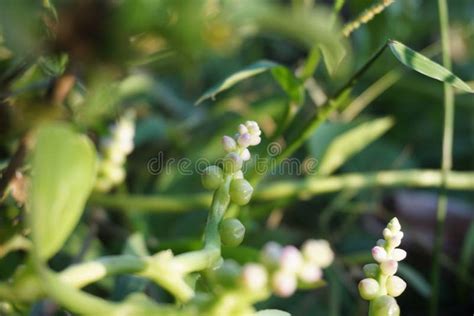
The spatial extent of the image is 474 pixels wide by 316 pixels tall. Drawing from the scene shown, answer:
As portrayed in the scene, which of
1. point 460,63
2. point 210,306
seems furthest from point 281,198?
point 460,63

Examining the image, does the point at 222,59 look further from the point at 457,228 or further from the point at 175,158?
the point at 457,228

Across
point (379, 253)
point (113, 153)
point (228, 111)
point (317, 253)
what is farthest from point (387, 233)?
point (228, 111)

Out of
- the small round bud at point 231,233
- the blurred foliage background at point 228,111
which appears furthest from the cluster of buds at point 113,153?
the small round bud at point 231,233

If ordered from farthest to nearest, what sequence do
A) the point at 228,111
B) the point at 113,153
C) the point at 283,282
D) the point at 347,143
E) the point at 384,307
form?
the point at 228,111 < the point at 347,143 < the point at 113,153 < the point at 384,307 < the point at 283,282

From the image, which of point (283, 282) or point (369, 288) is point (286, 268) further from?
point (369, 288)

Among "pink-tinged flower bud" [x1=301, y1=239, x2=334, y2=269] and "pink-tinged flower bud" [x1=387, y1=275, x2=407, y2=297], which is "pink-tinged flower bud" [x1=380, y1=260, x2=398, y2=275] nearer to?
"pink-tinged flower bud" [x1=387, y1=275, x2=407, y2=297]

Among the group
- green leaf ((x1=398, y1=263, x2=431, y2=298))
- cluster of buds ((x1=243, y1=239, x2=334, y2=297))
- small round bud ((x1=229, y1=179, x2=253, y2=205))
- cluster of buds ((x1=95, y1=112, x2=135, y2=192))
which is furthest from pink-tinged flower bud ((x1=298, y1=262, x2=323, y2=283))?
green leaf ((x1=398, y1=263, x2=431, y2=298))

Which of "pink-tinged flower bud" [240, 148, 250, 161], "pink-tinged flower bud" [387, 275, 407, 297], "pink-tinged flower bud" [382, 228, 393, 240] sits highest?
"pink-tinged flower bud" [240, 148, 250, 161]
